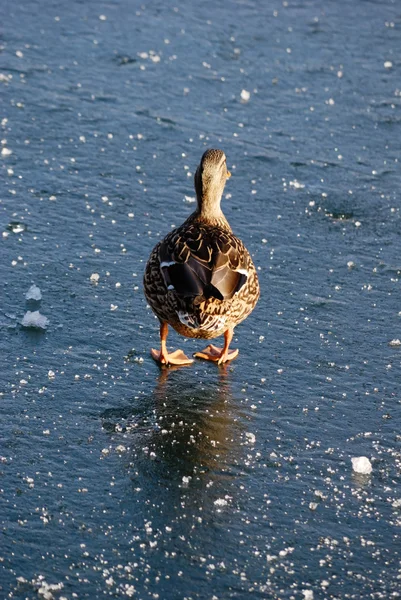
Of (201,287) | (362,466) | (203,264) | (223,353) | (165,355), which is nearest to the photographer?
(362,466)

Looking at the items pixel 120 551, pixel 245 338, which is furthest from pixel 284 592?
pixel 245 338

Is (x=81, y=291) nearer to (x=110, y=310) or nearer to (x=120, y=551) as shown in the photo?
(x=110, y=310)

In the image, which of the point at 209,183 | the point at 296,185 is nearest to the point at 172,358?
the point at 209,183

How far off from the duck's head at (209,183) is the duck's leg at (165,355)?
902mm

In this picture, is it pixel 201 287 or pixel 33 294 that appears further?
pixel 33 294

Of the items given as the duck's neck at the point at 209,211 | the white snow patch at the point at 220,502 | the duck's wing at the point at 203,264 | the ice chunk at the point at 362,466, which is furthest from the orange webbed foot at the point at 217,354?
the white snow patch at the point at 220,502

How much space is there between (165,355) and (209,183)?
1217 mm

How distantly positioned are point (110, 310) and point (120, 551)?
2.17 metres

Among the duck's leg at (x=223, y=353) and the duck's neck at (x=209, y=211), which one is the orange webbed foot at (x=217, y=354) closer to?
the duck's leg at (x=223, y=353)

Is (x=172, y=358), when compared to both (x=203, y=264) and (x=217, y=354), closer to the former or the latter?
(x=217, y=354)

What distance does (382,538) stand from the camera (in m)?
4.11

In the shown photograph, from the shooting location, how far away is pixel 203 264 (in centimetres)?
516

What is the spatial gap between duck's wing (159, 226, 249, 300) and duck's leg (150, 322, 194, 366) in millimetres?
409

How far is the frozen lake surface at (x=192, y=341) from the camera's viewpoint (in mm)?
3996
